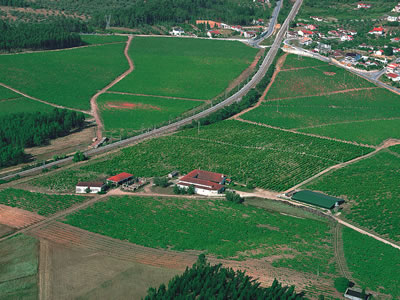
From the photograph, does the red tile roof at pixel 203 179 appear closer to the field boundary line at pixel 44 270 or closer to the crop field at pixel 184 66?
the field boundary line at pixel 44 270

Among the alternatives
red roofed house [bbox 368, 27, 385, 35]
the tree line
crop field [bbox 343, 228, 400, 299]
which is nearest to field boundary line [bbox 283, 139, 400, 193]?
crop field [bbox 343, 228, 400, 299]

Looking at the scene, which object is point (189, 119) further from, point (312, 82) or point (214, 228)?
point (214, 228)

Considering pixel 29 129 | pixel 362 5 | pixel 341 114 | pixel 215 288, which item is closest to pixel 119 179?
pixel 29 129

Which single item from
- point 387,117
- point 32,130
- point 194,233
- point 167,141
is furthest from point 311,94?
point 194,233

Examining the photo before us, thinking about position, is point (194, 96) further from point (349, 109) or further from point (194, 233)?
point (194, 233)

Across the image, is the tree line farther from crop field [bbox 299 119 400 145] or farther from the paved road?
the paved road
